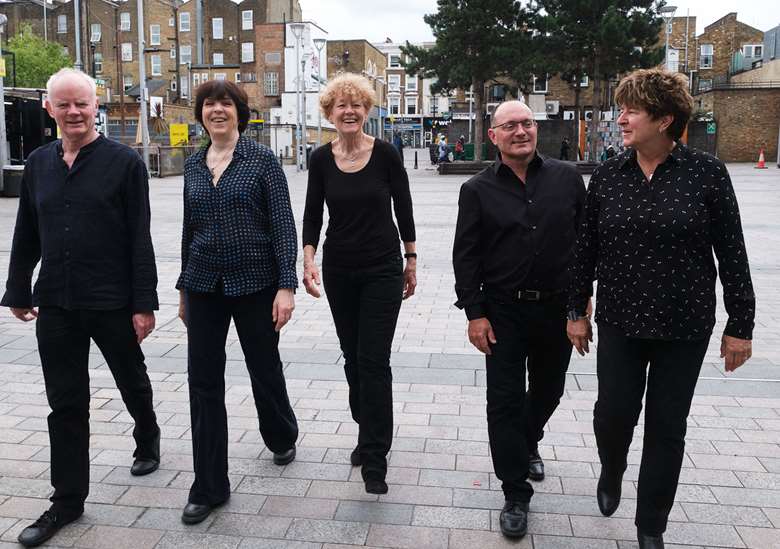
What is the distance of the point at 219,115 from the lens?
366 centimetres

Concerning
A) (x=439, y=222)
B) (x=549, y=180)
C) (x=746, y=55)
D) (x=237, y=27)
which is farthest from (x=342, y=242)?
(x=237, y=27)

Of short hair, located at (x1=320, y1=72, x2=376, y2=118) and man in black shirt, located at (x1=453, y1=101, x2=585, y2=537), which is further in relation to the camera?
short hair, located at (x1=320, y1=72, x2=376, y2=118)

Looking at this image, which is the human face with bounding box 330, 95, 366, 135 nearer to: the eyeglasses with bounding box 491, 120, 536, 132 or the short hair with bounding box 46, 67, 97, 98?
the eyeglasses with bounding box 491, 120, 536, 132

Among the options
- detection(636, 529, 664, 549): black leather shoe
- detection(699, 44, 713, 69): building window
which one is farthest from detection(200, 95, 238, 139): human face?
detection(699, 44, 713, 69): building window

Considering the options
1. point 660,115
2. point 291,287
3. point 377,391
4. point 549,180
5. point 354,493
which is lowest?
point 354,493

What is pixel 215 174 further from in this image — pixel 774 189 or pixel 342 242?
pixel 774 189

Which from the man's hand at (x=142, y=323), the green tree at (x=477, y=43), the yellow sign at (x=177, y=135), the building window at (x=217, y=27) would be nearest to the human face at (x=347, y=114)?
the man's hand at (x=142, y=323)

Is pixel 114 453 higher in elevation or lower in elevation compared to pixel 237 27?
lower

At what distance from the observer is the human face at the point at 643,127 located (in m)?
3.10

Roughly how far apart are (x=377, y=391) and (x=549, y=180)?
129cm

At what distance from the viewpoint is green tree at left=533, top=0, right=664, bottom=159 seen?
3581 centimetres

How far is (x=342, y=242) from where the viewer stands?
13.0 feet

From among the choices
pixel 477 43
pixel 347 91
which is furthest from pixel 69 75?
pixel 477 43

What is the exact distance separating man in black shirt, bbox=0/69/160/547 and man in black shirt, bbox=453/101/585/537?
143 centimetres
